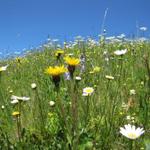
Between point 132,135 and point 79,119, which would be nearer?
point 132,135

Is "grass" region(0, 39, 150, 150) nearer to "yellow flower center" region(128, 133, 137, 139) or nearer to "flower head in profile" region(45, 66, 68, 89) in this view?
"flower head in profile" region(45, 66, 68, 89)

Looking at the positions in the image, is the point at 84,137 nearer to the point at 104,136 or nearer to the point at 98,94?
the point at 104,136

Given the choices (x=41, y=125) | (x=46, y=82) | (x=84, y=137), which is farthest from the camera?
(x=46, y=82)

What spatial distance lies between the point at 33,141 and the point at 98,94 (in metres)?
1.16

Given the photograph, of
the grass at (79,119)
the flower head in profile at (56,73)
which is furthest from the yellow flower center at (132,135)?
the flower head in profile at (56,73)

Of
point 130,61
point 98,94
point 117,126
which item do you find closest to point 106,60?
point 130,61

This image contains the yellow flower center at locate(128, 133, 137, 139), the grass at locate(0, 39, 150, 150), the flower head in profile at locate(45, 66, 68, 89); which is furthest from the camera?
the grass at locate(0, 39, 150, 150)

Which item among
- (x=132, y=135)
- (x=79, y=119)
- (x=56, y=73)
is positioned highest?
(x=56, y=73)

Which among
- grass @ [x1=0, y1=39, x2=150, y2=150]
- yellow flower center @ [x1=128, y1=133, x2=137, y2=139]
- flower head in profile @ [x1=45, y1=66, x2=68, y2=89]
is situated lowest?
grass @ [x1=0, y1=39, x2=150, y2=150]

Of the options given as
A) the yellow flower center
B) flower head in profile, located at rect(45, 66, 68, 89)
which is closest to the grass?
flower head in profile, located at rect(45, 66, 68, 89)

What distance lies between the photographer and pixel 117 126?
2.98 metres

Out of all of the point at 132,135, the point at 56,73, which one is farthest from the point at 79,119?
the point at 132,135

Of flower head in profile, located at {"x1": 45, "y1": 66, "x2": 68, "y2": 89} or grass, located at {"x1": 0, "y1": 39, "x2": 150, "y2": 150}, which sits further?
grass, located at {"x1": 0, "y1": 39, "x2": 150, "y2": 150}

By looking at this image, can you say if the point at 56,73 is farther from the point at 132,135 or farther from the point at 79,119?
the point at 79,119
